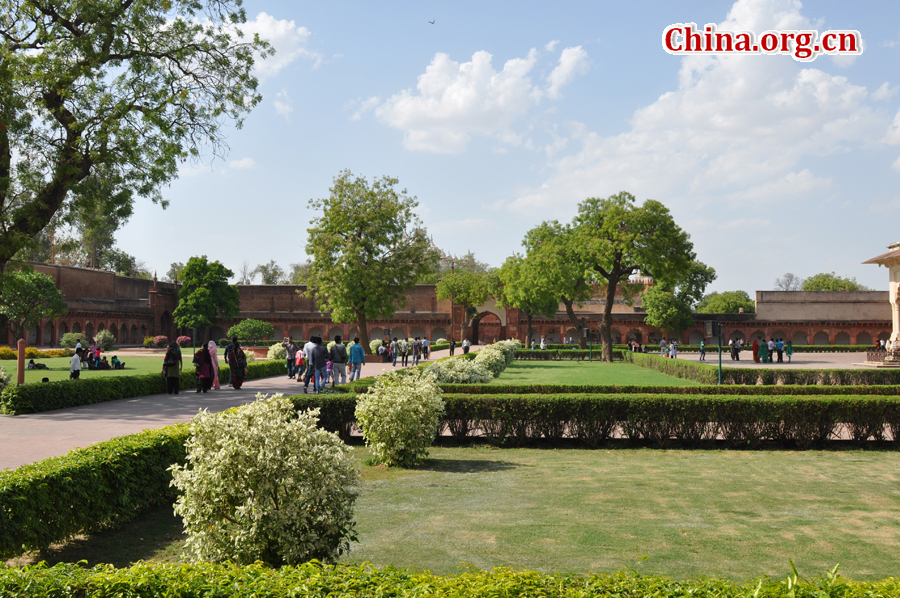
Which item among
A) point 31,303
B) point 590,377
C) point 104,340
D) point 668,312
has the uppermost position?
point 31,303

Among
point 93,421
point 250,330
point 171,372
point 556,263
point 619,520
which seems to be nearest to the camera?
point 619,520

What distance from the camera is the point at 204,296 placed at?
53.6m

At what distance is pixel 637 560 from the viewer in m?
4.93

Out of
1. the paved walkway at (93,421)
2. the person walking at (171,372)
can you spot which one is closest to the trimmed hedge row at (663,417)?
the paved walkway at (93,421)

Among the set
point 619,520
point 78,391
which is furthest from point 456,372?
point 619,520

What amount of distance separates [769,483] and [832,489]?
64 cm

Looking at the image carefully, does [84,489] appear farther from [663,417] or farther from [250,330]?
[250,330]

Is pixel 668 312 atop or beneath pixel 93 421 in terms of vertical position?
atop

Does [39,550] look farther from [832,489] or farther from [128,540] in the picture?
[832,489]

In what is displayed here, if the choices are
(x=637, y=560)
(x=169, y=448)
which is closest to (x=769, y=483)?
(x=637, y=560)

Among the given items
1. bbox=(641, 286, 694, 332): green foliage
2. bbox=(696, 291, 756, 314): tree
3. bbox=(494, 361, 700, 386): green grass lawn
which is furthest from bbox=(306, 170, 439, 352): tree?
bbox=(696, 291, 756, 314): tree

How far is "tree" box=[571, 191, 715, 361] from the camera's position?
33656 mm

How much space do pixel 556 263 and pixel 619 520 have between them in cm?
3233

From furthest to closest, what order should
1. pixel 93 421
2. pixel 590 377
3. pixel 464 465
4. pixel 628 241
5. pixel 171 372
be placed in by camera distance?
pixel 628 241
pixel 590 377
pixel 171 372
pixel 93 421
pixel 464 465
